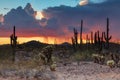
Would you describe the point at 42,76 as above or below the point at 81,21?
below

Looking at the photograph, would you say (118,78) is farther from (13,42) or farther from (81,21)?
(81,21)

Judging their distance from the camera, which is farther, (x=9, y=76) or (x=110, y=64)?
(x=110, y=64)

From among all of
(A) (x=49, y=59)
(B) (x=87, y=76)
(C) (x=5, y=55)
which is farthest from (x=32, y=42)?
(B) (x=87, y=76)

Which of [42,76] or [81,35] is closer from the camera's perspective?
[42,76]

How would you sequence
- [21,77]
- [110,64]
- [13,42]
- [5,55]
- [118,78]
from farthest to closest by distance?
[5,55] → [13,42] → [110,64] → [118,78] → [21,77]

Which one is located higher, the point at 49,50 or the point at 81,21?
the point at 81,21

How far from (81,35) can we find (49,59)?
25.6 metres

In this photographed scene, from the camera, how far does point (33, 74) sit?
66.9 feet

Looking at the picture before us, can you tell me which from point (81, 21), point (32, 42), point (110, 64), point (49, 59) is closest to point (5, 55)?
point (49, 59)

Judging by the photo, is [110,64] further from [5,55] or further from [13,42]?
[5,55]

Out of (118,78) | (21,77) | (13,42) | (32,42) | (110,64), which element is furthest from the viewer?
(32,42)

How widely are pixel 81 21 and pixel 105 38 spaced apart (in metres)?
7.62

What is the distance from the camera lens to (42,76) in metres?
20.3

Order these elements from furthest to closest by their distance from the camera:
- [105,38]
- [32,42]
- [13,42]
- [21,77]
A: [32,42] < [105,38] < [13,42] < [21,77]
